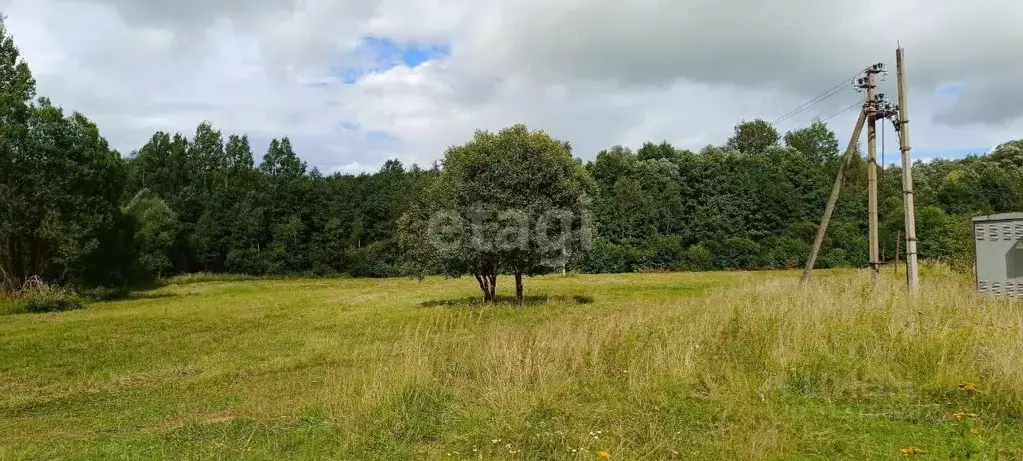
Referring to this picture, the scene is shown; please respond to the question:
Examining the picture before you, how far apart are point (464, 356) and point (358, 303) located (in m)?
16.3

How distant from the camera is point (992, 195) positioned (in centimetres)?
5550

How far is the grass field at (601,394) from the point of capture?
5.76 m

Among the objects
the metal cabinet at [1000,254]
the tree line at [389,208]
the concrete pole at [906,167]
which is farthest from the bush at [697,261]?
the metal cabinet at [1000,254]

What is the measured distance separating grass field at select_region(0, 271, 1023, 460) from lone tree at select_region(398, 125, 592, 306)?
7840 millimetres

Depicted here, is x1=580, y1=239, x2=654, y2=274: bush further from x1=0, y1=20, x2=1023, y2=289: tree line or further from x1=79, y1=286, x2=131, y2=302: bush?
x1=79, y1=286, x2=131, y2=302: bush

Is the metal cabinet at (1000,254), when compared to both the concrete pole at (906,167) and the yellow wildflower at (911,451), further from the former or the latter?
the yellow wildflower at (911,451)

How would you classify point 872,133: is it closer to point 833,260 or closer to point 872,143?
point 872,143

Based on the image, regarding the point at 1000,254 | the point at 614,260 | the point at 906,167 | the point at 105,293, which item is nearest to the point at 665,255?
the point at 614,260

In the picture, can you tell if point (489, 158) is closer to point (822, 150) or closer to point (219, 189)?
point (219, 189)

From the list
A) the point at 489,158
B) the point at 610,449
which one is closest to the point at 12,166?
the point at 489,158

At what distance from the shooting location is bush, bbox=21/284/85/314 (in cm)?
2477

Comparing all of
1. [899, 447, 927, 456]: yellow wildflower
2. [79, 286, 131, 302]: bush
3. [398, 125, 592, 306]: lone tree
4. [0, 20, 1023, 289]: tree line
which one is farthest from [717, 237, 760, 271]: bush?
[899, 447, 927, 456]: yellow wildflower

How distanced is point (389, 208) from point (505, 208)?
133 ft

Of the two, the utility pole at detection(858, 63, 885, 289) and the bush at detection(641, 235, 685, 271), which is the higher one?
the utility pole at detection(858, 63, 885, 289)
